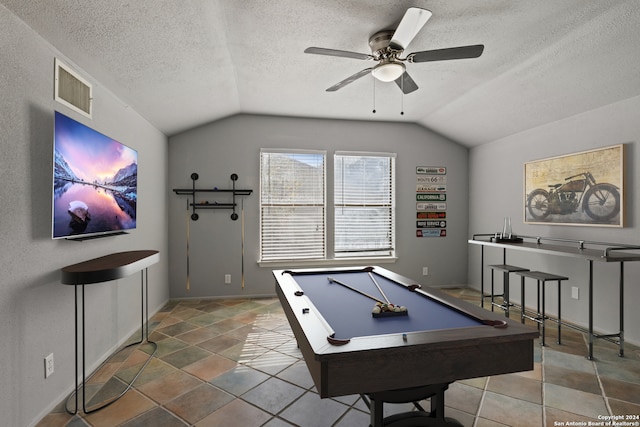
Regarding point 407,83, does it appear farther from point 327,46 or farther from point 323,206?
point 323,206

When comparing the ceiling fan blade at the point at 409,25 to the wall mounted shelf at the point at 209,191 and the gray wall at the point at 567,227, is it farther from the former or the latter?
the wall mounted shelf at the point at 209,191

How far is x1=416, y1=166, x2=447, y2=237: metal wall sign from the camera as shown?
17.7 ft

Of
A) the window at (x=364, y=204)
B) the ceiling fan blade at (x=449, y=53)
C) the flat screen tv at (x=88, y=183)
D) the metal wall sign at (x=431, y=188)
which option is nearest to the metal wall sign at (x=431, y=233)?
the window at (x=364, y=204)

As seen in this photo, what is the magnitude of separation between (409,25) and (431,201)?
3667mm

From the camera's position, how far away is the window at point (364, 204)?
5.16 m

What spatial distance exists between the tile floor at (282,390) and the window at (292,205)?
1756mm

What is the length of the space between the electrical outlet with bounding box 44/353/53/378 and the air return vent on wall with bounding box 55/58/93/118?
1.70 meters

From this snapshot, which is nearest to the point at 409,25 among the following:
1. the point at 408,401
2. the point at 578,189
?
the point at 408,401

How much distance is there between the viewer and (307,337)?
4.91 feet

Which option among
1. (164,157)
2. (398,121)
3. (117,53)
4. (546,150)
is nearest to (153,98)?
(117,53)

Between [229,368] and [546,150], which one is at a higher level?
[546,150]

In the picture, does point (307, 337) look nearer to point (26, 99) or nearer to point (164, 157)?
point (26, 99)

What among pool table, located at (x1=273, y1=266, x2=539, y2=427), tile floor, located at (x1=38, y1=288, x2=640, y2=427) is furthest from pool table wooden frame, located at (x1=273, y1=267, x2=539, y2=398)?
tile floor, located at (x1=38, y1=288, x2=640, y2=427)

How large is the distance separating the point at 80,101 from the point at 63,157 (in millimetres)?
586
